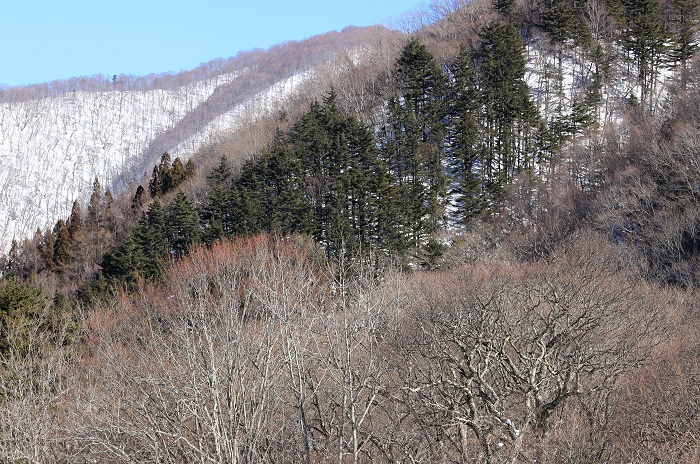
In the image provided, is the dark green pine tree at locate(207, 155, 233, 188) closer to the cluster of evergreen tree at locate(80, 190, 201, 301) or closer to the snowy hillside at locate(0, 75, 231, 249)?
the cluster of evergreen tree at locate(80, 190, 201, 301)

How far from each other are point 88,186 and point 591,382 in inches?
5014

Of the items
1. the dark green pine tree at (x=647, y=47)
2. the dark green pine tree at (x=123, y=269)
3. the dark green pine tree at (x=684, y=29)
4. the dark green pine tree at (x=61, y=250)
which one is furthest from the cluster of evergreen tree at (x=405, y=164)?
the dark green pine tree at (x=61, y=250)

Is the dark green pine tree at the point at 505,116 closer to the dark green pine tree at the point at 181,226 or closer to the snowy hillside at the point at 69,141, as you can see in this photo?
the dark green pine tree at the point at 181,226

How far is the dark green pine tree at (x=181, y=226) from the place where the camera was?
4178 centimetres

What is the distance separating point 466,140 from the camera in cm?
4459

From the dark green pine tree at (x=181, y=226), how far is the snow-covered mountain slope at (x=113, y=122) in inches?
2559

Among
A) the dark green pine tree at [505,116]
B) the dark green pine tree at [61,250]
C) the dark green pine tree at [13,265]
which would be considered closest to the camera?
the dark green pine tree at [505,116]

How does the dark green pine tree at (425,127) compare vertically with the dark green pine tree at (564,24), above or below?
below

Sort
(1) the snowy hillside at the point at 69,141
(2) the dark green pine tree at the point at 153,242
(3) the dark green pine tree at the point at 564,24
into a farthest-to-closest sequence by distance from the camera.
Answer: (1) the snowy hillside at the point at 69,141
(3) the dark green pine tree at the point at 564,24
(2) the dark green pine tree at the point at 153,242

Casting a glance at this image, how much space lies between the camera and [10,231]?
376 feet

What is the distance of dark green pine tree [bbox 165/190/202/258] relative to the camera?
137 feet

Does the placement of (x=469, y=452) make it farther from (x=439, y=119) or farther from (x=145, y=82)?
(x=145, y=82)

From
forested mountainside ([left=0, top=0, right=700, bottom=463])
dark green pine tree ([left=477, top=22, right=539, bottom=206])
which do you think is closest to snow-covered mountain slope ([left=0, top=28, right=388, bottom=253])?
forested mountainside ([left=0, top=0, right=700, bottom=463])

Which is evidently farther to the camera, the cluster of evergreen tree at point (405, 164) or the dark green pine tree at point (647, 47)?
the dark green pine tree at point (647, 47)
